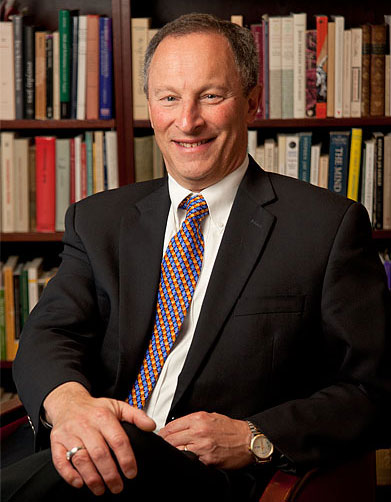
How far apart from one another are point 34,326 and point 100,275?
0.61ft

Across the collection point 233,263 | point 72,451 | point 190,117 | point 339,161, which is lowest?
point 72,451

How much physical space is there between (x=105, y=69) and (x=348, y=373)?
1.53 meters

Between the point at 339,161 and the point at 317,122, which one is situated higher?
the point at 317,122

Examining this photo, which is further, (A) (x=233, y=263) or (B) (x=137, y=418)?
(A) (x=233, y=263)

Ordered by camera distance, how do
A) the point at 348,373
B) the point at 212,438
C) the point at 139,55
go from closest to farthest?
the point at 212,438 → the point at 348,373 → the point at 139,55

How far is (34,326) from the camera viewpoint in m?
1.66

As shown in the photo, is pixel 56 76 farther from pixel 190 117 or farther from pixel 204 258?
pixel 204 258

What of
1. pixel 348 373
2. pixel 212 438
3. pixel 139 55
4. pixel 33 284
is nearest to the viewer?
pixel 212 438

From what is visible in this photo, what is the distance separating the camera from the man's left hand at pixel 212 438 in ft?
4.59

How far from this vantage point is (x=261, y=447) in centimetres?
144

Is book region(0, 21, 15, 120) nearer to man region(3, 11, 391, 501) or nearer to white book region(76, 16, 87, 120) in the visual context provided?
white book region(76, 16, 87, 120)

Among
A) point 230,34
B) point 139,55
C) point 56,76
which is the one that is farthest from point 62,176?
point 230,34

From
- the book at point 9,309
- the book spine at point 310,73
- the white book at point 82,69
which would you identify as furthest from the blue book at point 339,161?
the book at point 9,309

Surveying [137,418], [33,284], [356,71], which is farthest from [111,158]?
[137,418]
